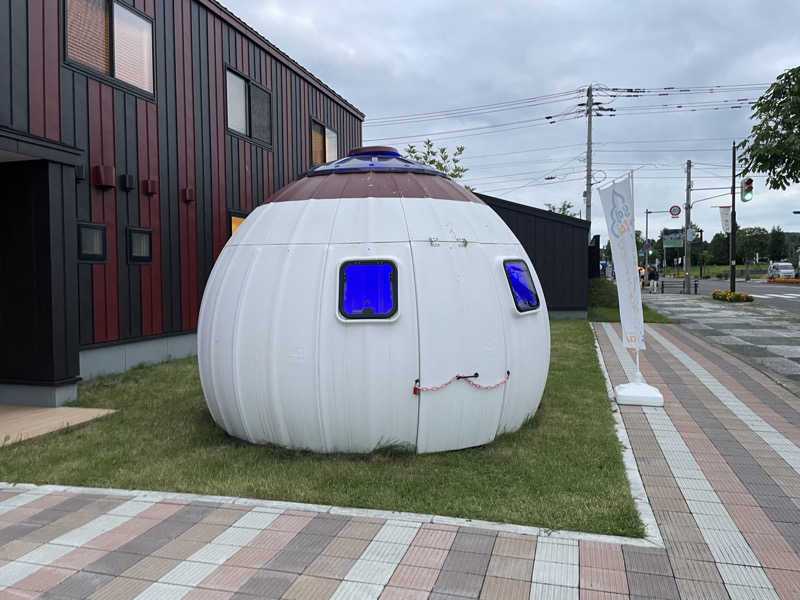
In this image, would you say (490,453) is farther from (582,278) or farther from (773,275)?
(773,275)

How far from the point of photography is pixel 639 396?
27.9ft

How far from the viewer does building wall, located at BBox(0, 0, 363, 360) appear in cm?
889

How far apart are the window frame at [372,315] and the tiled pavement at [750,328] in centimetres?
793

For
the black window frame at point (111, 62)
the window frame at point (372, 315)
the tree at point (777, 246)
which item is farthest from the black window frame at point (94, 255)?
the tree at point (777, 246)

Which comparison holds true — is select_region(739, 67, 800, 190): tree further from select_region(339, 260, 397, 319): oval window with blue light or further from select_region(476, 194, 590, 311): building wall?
select_region(339, 260, 397, 319): oval window with blue light

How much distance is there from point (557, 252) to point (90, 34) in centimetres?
1510

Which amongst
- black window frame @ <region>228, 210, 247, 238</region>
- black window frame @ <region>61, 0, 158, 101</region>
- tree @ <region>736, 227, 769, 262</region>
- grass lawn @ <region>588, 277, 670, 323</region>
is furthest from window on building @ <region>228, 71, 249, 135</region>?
tree @ <region>736, 227, 769, 262</region>

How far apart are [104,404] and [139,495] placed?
397cm

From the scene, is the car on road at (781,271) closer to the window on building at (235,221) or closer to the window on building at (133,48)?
the window on building at (235,221)

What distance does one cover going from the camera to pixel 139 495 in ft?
16.8

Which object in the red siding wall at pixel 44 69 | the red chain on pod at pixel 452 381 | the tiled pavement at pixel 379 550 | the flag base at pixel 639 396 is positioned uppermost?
the red siding wall at pixel 44 69

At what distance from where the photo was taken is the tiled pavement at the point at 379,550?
363cm

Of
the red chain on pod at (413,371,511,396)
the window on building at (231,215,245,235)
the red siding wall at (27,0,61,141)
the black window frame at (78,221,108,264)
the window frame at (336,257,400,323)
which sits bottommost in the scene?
the red chain on pod at (413,371,511,396)

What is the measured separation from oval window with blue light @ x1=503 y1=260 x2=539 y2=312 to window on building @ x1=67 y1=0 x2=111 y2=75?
7.99 metres
